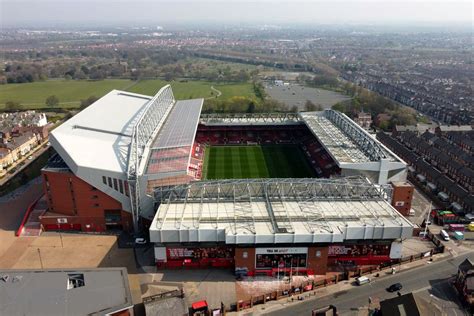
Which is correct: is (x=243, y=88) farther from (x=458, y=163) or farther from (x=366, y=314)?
(x=366, y=314)

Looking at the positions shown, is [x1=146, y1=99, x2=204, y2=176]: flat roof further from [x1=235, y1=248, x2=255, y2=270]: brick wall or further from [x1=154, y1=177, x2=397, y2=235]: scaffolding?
[x1=235, y1=248, x2=255, y2=270]: brick wall

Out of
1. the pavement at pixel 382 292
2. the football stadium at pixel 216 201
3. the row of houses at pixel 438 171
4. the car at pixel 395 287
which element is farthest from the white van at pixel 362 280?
the row of houses at pixel 438 171

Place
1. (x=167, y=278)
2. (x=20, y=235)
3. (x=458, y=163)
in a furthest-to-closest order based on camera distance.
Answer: (x=458, y=163) < (x=20, y=235) < (x=167, y=278)

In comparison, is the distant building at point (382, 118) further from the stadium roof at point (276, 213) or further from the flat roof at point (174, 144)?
the stadium roof at point (276, 213)

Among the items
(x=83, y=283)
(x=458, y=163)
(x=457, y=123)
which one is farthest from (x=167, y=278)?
(x=457, y=123)

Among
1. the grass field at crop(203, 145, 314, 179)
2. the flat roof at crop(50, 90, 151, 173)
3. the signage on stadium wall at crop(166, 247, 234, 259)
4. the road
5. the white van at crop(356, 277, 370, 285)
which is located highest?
the flat roof at crop(50, 90, 151, 173)

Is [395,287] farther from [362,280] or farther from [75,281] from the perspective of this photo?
[75,281]

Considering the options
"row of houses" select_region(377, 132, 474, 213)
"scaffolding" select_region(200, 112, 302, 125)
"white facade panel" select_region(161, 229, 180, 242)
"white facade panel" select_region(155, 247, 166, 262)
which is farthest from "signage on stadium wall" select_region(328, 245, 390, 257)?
"scaffolding" select_region(200, 112, 302, 125)
